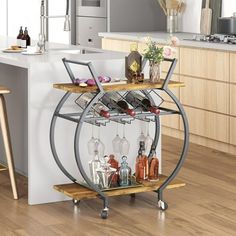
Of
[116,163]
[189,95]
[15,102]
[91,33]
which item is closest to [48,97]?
[116,163]

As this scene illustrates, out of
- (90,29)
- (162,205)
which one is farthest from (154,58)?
(90,29)

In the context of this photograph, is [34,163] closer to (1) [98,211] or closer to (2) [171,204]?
(1) [98,211]

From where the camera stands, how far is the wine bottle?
484 cm

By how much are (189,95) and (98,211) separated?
2398 millimetres

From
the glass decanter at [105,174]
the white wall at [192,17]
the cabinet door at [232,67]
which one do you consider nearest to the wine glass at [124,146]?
the glass decanter at [105,174]

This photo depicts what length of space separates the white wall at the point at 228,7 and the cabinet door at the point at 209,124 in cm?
106

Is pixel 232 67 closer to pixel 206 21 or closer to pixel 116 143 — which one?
pixel 206 21

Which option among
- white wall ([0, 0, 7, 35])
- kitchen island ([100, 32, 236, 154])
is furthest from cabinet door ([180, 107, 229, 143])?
white wall ([0, 0, 7, 35])

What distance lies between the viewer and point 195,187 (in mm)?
5375

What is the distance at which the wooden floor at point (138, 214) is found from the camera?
4.39 m

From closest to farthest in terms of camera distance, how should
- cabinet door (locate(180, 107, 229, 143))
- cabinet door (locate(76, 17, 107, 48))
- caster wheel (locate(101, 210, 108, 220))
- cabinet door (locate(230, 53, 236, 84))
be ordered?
caster wheel (locate(101, 210, 108, 220)), cabinet door (locate(230, 53, 236, 84)), cabinet door (locate(180, 107, 229, 143)), cabinet door (locate(76, 17, 107, 48))

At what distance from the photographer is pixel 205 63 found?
22.0ft

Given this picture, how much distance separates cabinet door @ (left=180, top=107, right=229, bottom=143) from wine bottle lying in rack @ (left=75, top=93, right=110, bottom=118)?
206 cm

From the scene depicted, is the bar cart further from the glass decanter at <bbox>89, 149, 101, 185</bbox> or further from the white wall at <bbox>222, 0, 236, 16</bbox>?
the white wall at <bbox>222, 0, 236, 16</bbox>
